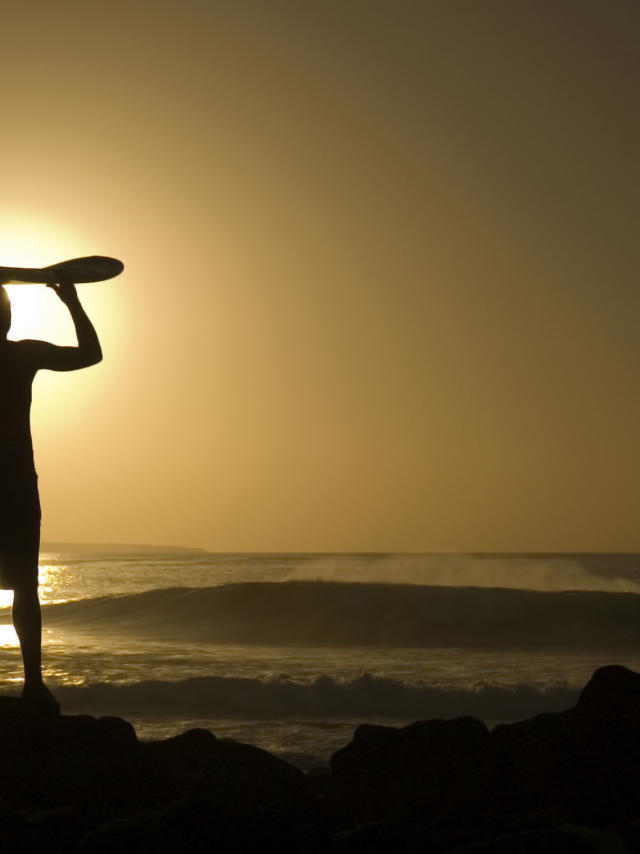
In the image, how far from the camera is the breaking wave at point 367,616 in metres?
20.7

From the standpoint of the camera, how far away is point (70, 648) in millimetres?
16266

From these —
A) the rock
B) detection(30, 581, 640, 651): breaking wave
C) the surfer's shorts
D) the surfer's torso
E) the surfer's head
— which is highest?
the surfer's head

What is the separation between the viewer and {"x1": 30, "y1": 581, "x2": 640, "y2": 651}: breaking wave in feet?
67.8

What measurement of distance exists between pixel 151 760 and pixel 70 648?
12.7 meters

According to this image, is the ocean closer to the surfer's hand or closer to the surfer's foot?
the surfer's foot

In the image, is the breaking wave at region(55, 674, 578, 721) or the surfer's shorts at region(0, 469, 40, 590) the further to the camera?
the breaking wave at region(55, 674, 578, 721)

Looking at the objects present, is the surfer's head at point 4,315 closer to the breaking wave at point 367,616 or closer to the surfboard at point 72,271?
the surfboard at point 72,271

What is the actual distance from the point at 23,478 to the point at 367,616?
61.6ft

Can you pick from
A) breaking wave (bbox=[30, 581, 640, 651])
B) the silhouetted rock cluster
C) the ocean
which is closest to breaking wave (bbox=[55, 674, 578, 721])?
the ocean

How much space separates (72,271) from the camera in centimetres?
461

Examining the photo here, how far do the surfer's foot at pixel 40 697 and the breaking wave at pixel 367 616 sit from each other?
609 inches

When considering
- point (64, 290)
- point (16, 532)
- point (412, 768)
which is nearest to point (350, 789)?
point (412, 768)

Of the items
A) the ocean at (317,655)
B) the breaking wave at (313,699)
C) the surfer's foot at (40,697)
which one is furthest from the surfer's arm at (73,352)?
the breaking wave at (313,699)

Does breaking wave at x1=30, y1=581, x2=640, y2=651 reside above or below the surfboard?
below
